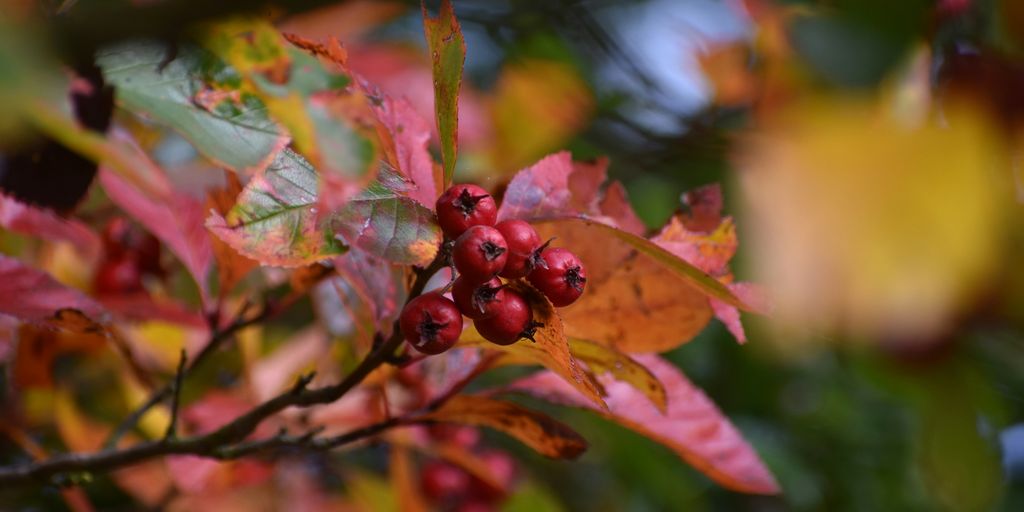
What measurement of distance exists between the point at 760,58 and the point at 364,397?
0.70 m

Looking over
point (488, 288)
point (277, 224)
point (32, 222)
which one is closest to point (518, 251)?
point (488, 288)

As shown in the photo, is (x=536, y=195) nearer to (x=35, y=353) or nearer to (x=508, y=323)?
(x=508, y=323)

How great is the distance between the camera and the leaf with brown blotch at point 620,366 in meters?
0.65

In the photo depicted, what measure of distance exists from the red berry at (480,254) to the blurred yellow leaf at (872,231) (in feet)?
0.54

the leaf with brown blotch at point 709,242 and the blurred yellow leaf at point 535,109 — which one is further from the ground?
the leaf with brown blotch at point 709,242

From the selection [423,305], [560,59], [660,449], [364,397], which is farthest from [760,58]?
[423,305]

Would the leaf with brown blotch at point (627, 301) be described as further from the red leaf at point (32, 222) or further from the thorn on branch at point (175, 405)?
the red leaf at point (32, 222)

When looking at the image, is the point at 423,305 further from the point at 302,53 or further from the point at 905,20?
the point at 905,20

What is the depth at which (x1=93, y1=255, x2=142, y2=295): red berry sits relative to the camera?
1018 mm

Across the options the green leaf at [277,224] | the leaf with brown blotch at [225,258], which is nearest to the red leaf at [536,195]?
the green leaf at [277,224]

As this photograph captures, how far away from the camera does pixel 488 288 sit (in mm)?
531

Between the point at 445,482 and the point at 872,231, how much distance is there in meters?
1.18

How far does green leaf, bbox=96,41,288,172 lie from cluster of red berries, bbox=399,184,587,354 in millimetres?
110

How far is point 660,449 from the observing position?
147 cm
